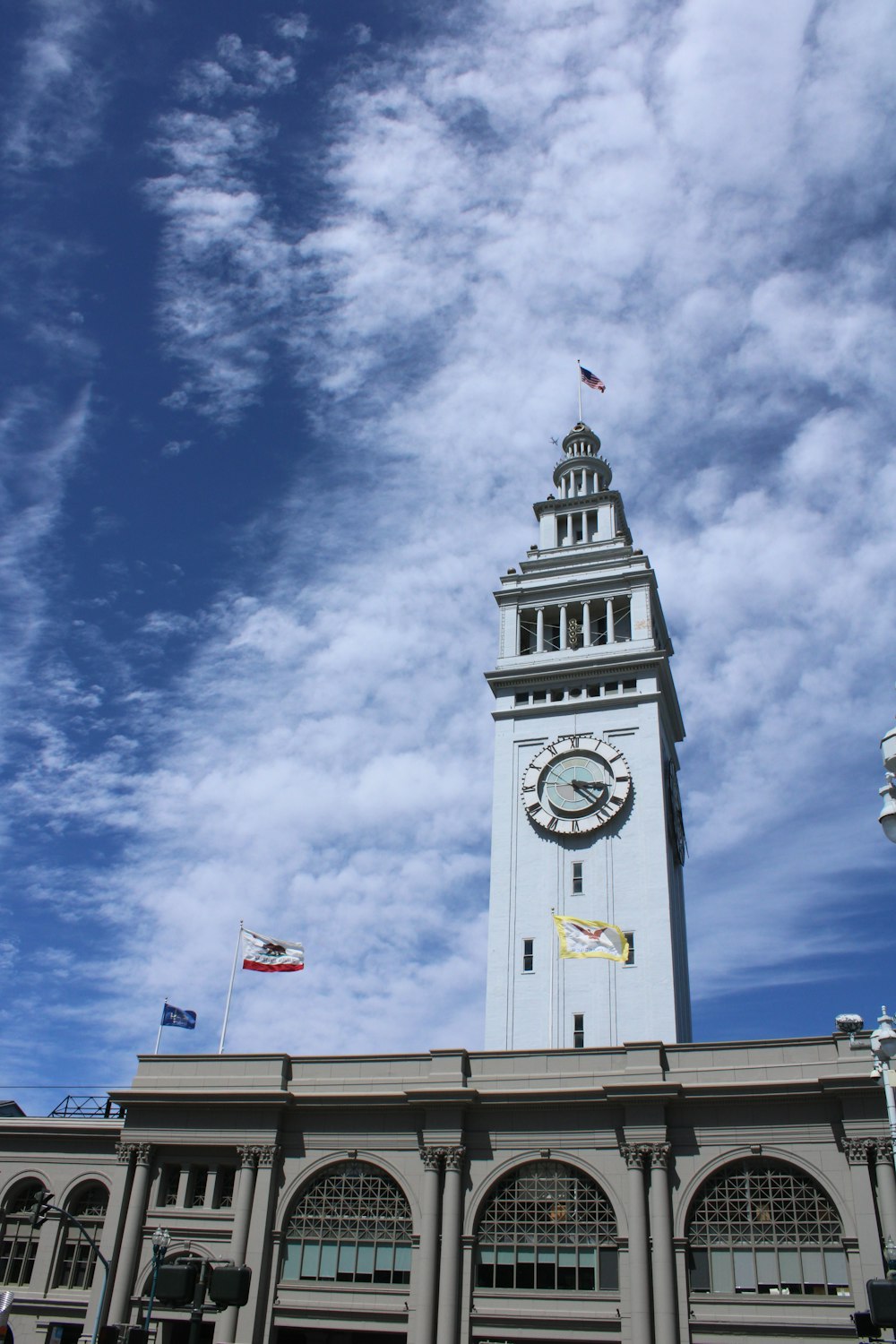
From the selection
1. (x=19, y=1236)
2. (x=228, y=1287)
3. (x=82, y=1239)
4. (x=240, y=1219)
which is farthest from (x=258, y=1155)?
(x=228, y=1287)

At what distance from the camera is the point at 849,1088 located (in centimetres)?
3784

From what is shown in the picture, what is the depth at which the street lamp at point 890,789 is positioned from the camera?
56.5 feet

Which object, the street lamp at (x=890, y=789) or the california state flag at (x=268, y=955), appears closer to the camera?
the street lamp at (x=890, y=789)

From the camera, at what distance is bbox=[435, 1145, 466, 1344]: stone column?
3878cm

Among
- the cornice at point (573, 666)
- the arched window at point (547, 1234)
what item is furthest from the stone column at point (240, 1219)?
the cornice at point (573, 666)

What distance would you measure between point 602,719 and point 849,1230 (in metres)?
28.6

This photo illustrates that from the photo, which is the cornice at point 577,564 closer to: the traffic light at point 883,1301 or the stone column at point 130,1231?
the stone column at point 130,1231

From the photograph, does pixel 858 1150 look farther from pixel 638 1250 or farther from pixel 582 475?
pixel 582 475

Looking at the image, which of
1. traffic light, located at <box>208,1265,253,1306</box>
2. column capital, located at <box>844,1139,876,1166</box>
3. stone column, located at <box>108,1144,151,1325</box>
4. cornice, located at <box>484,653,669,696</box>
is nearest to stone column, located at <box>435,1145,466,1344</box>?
stone column, located at <box>108,1144,151,1325</box>

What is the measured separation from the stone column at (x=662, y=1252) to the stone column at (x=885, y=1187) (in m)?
7.14

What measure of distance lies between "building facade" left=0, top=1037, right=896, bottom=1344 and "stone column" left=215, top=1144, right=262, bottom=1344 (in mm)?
97

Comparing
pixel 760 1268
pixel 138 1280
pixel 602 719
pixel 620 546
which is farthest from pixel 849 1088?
pixel 620 546

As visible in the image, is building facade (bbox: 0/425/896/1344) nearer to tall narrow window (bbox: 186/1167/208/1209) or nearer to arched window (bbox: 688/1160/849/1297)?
arched window (bbox: 688/1160/849/1297)

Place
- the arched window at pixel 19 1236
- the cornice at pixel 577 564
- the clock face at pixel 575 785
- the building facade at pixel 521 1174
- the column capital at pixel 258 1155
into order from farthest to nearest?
the cornice at pixel 577 564
the clock face at pixel 575 785
the arched window at pixel 19 1236
the column capital at pixel 258 1155
the building facade at pixel 521 1174
